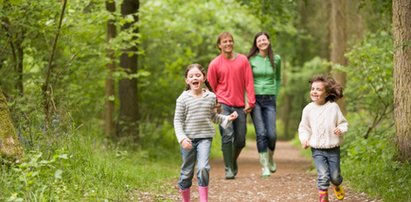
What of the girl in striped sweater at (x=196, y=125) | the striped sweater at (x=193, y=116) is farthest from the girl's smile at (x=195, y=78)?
the striped sweater at (x=193, y=116)

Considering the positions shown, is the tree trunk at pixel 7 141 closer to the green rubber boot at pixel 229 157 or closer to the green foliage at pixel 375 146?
the green rubber boot at pixel 229 157

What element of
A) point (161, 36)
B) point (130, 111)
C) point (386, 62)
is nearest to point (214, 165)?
point (130, 111)

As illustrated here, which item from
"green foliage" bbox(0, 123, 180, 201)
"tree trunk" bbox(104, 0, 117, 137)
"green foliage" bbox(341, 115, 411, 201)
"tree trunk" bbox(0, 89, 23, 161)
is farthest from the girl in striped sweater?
"tree trunk" bbox(104, 0, 117, 137)

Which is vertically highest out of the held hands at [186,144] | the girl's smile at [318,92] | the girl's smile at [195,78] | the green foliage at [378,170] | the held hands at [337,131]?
the girl's smile at [195,78]

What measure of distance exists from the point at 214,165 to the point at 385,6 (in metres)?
5.73

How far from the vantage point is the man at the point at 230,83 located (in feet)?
28.5

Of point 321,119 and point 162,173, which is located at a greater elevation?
point 321,119

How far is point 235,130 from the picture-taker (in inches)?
353

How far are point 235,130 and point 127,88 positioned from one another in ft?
16.6

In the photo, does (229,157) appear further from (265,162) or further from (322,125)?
(322,125)

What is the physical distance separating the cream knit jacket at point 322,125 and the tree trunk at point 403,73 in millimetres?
1644

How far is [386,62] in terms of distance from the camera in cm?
1166

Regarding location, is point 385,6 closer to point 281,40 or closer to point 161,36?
point 161,36

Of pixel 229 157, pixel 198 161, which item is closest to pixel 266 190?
pixel 229 157
